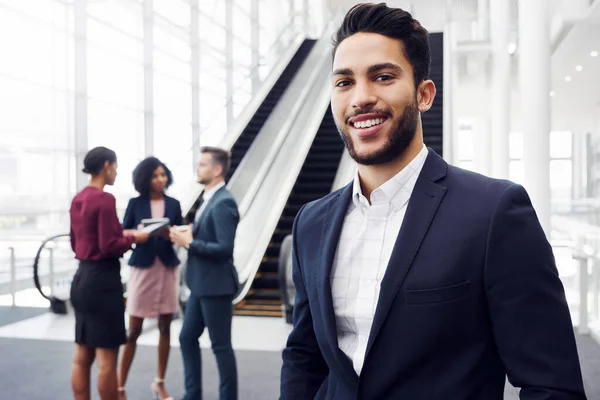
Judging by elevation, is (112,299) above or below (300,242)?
below

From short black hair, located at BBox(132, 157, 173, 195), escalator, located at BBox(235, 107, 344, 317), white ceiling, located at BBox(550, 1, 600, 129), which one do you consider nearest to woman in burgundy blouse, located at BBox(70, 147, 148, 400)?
short black hair, located at BBox(132, 157, 173, 195)

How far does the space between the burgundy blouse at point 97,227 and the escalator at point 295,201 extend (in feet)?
13.0

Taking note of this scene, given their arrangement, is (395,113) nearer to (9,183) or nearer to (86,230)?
(86,230)

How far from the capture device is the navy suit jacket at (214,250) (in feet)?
13.0

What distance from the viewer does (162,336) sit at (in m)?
4.53

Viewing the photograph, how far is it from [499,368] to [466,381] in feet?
0.32

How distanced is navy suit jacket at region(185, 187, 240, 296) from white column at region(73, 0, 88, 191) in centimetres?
741

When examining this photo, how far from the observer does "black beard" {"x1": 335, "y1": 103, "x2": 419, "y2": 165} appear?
130 centimetres

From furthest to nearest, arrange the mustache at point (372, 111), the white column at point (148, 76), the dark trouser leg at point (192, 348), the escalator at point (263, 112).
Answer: the white column at point (148, 76)
the escalator at point (263, 112)
the dark trouser leg at point (192, 348)
the mustache at point (372, 111)

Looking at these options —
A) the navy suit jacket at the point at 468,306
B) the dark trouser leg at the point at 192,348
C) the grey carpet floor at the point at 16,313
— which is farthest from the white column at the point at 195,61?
the navy suit jacket at the point at 468,306

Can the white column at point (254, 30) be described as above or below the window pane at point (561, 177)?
above

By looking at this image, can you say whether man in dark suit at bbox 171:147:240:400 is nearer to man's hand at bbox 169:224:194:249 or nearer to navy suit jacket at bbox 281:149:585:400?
man's hand at bbox 169:224:194:249

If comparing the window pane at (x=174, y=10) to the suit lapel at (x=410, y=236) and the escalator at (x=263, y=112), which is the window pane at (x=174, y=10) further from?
the suit lapel at (x=410, y=236)

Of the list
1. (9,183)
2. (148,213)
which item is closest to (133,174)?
(148,213)
